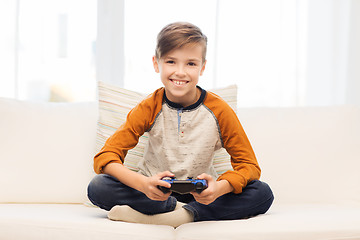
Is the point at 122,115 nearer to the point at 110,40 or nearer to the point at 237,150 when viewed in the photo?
the point at 237,150

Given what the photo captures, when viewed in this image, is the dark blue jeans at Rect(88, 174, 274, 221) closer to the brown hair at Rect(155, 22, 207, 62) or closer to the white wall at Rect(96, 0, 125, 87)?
the brown hair at Rect(155, 22, 207, 62)

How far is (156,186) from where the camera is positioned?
1221 mm

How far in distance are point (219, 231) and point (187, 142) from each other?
0.38 meters

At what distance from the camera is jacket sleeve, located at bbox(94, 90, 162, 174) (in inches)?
53.8

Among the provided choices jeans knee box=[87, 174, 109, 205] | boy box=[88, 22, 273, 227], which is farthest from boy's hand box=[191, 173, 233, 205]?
jeans knee box=[87, 174, 109, 205]
